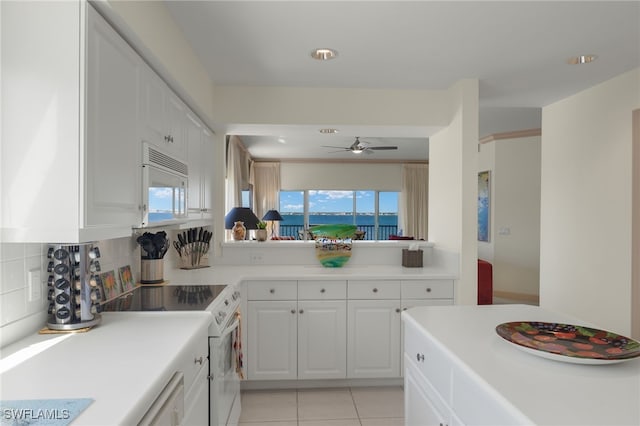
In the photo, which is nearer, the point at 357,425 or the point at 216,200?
the point at 357,425

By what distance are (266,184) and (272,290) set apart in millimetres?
6510

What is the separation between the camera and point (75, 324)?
1607 millimetres

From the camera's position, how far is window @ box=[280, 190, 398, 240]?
383 inches

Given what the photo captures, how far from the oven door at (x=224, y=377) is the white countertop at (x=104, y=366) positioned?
280 millimetres

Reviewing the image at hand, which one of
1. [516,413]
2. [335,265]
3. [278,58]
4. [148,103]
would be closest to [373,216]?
[335,265]

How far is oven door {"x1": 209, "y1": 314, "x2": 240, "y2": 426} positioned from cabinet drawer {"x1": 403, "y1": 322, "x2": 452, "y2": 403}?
0.94 metres

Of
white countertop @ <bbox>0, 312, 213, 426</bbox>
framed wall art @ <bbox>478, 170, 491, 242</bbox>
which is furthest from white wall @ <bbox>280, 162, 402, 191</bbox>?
white countertop @ <bbox>0, 312, 213, 426</bbox>

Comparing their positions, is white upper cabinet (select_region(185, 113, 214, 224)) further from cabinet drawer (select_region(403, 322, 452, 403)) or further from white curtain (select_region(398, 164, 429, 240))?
white curtain (select_region(398, 164, 429, 240))

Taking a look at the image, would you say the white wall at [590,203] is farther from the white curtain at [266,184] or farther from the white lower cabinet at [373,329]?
the white curtain at [266,184]

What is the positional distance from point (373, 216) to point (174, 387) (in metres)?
8.75

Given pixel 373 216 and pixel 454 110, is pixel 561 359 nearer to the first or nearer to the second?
pixel 454 110

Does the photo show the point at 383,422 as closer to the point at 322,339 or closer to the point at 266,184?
the point at 322,339

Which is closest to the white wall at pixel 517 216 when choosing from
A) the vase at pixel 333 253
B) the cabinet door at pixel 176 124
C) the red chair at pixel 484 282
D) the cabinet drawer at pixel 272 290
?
the red chair at pixel 484 282

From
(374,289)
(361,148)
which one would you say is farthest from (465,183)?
(361,148)
